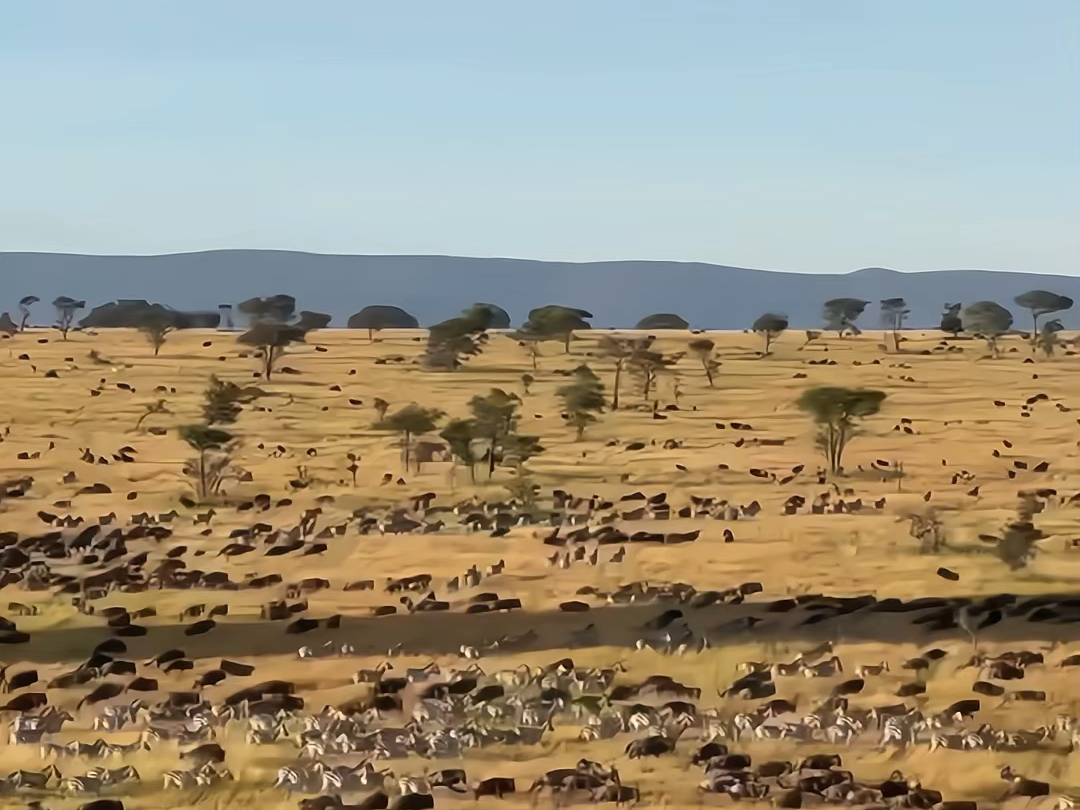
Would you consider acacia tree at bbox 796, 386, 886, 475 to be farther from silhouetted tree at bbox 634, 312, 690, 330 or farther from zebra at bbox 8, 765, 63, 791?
silhouetted tree at bbox 634, 312, 690, 330

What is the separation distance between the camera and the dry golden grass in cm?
1188

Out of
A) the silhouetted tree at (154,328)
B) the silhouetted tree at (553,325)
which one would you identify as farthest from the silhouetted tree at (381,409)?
the silhouetted tree at (553,325)

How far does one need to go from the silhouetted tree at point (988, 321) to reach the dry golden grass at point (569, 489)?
4721mm

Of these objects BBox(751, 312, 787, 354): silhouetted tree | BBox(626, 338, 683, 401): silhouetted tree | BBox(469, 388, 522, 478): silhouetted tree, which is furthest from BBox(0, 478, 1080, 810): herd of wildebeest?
BBox(751, 312, 787, 354): silhouetted tree

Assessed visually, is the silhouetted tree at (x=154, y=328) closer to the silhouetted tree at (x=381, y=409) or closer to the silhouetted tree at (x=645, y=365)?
the silhouetted tree at (x=381, y=409)

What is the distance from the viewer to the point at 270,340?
5025 cm

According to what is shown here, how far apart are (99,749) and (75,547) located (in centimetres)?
1024

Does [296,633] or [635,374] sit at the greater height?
[635,374]

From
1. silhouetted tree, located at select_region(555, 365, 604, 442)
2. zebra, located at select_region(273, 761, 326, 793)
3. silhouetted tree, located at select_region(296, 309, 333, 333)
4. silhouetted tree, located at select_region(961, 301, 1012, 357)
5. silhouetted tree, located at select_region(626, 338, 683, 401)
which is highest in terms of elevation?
silhouetted tree, located at select_region(961, 301, 1012, 357)

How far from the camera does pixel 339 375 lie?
48469mm

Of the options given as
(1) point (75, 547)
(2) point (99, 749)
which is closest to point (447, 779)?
(2) point (99, 749)

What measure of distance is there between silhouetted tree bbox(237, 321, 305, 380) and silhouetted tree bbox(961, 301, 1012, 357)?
29.3m

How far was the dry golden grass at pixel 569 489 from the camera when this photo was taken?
1188 cm

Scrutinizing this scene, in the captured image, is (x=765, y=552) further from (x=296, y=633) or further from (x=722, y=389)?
(x=722, y=389)
